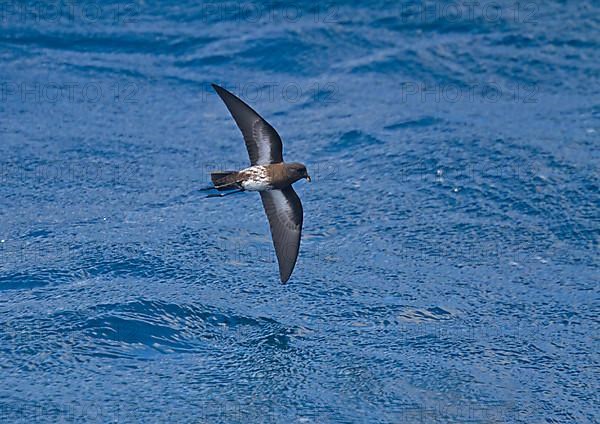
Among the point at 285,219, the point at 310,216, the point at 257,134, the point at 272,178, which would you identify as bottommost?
the point at 310,216

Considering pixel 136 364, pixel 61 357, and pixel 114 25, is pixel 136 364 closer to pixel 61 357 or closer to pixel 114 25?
pixel 61 357

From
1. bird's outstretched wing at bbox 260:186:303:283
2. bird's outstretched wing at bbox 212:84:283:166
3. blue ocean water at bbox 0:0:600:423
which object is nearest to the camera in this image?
blue ocean water at bbox 0:0:600:423

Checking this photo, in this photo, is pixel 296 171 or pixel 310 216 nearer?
pixel 296 171

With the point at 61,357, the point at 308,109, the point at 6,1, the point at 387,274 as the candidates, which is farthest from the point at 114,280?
the point at 6,1

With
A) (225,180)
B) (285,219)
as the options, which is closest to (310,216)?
(285,219)

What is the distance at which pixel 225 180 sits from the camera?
7.12 meters

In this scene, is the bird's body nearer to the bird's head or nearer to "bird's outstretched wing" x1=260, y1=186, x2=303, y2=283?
the bird's head

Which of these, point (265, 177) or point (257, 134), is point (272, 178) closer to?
point (265, 177)

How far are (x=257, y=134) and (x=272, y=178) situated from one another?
14.0 inches

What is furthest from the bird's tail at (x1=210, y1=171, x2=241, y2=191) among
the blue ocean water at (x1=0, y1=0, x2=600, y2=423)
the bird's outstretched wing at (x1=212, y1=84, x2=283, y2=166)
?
the blue ocean water at (x1=0, y1=0, x2=600, y2=423)

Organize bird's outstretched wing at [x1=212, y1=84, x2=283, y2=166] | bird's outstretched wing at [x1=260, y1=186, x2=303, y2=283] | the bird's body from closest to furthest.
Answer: the bird's body
bird's outstretched wing at [x1=212, y1=84, x2=283, y2=166]
bird's outstretched wing at [x1=260, y1=186, x2=303, y2=283]

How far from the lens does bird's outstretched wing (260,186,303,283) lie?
7426 millimetres

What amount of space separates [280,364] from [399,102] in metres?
5.19

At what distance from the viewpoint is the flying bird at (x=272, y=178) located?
23.8 feet
